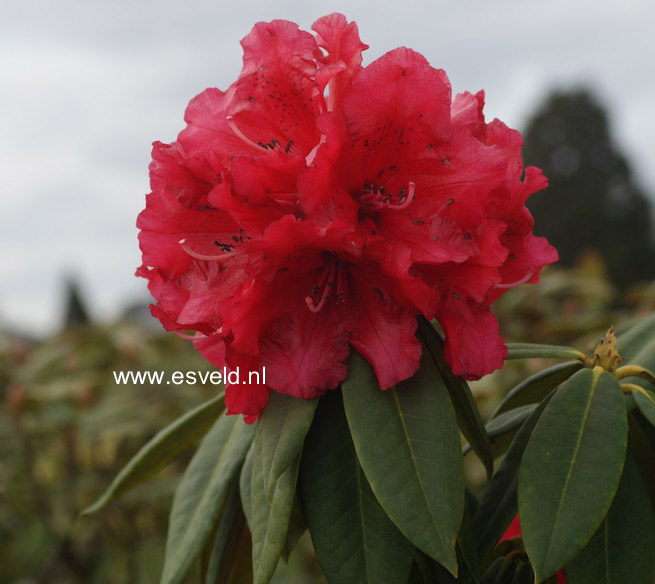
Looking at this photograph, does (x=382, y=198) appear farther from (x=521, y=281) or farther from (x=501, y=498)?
(x=501, y=498)

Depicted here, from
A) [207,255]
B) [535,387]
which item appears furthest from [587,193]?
[207,255]

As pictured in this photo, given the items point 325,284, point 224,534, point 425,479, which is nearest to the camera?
point 425,479

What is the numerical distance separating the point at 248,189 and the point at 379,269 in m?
0.17

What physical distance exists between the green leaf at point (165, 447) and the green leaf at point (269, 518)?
282 mm

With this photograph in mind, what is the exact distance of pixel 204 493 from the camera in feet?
3.47

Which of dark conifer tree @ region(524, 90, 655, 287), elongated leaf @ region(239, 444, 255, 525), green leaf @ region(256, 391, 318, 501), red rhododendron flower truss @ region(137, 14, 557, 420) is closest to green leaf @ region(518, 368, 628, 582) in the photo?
red rhododendron flower truss @ region(137, 14, 557, 420)

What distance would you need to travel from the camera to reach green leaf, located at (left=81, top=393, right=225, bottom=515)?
116 cm

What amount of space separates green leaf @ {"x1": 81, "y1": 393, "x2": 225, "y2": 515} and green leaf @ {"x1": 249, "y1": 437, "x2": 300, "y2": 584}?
0.28 meters

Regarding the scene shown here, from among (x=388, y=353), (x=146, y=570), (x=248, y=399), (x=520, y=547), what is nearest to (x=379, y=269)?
(x=388, y=353)

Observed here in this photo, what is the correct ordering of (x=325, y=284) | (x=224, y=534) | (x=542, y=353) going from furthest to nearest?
(x=224, y=534), (x=542, y=353), (x=325, y=284)

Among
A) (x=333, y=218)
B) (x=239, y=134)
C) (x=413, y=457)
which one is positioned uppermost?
(x=239, y=134)

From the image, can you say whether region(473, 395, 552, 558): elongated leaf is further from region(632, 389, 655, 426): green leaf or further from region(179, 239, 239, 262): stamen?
region(179, 239, 239, 262): stamen

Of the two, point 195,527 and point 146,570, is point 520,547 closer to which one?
point 195,527

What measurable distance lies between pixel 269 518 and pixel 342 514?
79 millimetres
